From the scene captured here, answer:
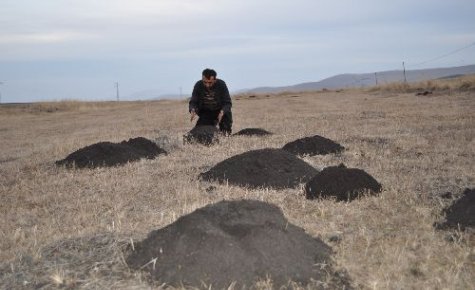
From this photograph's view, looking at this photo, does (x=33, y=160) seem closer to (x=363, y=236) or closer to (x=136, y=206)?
(x=136, y=206)

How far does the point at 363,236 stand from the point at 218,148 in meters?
6.05

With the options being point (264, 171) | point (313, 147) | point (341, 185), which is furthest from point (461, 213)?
point (313, 147)

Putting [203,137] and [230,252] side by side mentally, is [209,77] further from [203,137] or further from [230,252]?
[230,252]

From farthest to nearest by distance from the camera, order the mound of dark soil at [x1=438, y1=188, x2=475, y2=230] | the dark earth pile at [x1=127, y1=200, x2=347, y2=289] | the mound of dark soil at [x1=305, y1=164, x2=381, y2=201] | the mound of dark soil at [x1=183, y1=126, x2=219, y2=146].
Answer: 1. the mound of dark soil at [x1=183, y1=126, x2=219, y2=146]
2. the mound of dark soil at [x1=305, y1=164, x2=381, y2=201]
3. the mound of dark soil at [x1=438, y1=188, x2=475, y2=230]
4. the dark earth pile at [x1=127, y1=200, x2=347, y2=289]

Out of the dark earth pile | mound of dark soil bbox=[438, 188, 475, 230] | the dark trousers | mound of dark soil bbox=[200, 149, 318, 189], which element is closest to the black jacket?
the dark trousers

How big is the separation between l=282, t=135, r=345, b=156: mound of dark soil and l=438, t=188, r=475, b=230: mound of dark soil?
4.16m

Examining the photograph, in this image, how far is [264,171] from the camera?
788 cm

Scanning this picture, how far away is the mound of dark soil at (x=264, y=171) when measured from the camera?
770 centimetres

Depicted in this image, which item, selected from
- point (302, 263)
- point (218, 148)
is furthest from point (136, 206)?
point (218, 148)

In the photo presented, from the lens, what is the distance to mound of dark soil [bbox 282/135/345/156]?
10.1m

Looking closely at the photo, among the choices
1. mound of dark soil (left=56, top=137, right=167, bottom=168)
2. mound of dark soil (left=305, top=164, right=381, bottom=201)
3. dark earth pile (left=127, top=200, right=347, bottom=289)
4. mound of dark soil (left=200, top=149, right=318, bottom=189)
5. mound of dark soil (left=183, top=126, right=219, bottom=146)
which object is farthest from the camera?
mound of dark soil (left=183, top=126, right=219, bottom=146)

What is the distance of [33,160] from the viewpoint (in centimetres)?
1146

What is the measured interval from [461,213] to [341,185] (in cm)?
154

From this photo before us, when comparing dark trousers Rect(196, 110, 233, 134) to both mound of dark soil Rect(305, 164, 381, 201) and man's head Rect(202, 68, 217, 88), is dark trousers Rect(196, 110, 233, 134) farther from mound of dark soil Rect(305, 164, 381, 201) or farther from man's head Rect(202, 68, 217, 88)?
mound of dark soil Rect(305, 164, 381, 201)
